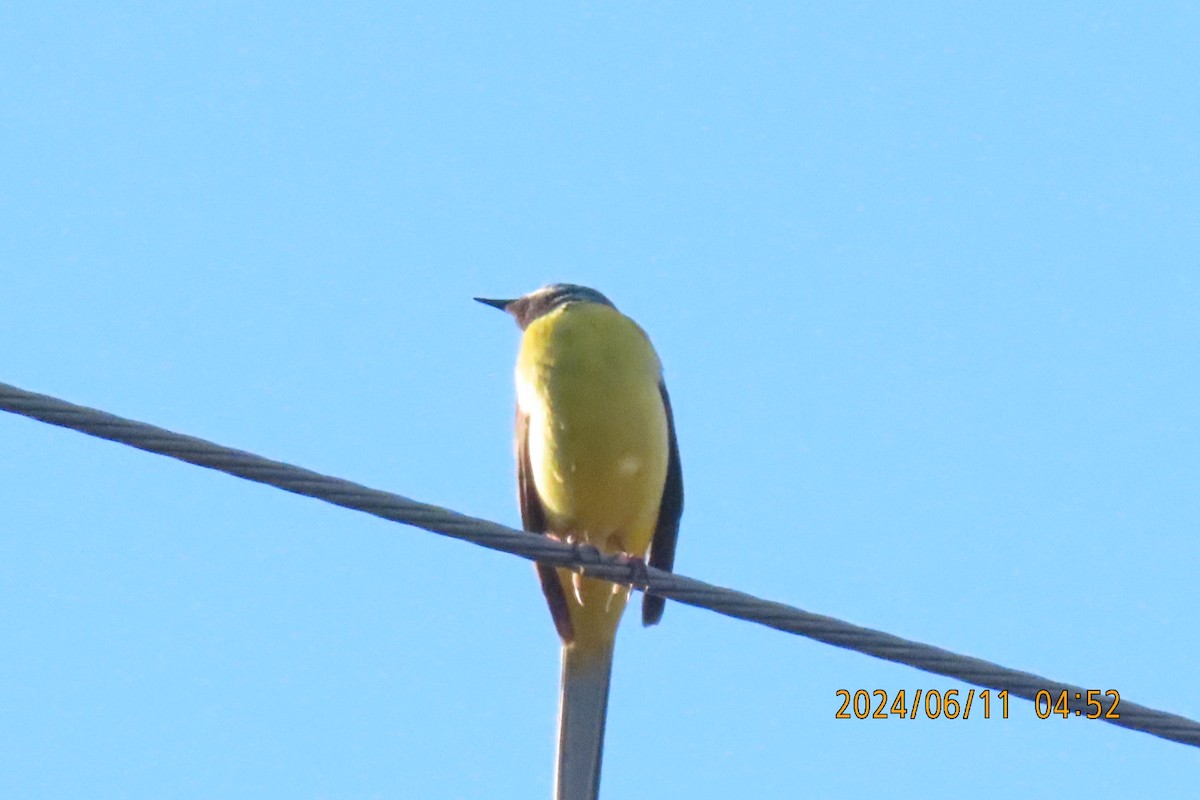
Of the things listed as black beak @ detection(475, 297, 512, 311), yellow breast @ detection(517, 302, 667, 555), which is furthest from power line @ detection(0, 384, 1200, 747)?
black beak @ detection(475, 297, 512, 311)

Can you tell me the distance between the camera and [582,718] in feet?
20.7

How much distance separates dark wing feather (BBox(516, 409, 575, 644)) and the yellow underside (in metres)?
0.04

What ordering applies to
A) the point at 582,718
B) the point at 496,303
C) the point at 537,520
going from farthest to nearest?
the point at 496,303 → the point at 537,520 → the point at 582,718

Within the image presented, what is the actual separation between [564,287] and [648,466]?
186 centimetres

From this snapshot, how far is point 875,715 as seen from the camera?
571 centimetres

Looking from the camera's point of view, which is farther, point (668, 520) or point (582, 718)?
point (668, 520)

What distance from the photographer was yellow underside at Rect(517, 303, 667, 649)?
620cm

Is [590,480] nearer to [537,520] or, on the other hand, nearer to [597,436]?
[597,436]

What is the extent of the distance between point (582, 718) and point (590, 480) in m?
0.89

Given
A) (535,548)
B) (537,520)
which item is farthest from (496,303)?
(535,548)

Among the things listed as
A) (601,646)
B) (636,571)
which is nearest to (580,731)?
(601,646)

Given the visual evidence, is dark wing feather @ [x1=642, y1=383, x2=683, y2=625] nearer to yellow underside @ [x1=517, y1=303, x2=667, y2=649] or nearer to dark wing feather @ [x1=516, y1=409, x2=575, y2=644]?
yellow underside @ [x1=517, y1=303, x2=667, y2=649]

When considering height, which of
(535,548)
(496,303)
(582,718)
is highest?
(496,303)

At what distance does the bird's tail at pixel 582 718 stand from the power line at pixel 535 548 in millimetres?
1855
